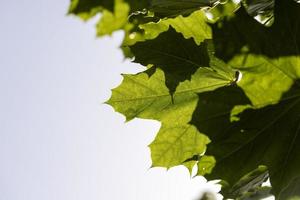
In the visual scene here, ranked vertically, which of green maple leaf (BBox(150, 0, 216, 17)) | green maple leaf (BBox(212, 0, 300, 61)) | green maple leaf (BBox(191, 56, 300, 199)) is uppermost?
green maple leaf (BBox(150, 0, 216, 17))

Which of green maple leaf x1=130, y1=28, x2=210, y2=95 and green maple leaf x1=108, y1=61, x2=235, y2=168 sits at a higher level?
green maple leaf x1=130, y1=28, x2=210, y2=95

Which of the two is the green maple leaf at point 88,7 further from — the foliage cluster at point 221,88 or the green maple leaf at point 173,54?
the green maple leaf at point 173,54

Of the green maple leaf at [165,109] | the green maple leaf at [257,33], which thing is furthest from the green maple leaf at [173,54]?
the green maple leaf at [257,33]

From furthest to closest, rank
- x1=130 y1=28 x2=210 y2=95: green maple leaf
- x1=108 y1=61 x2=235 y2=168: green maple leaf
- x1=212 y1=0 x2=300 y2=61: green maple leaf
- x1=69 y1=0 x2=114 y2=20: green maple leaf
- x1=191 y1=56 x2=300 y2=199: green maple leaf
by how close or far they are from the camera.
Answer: x1=108 y1=61 x2=235 y2=168: green maple leaf
x1=130 y1=28 x2=210 y2=95: green maple leaf
x1=191 y1=56 x2=300 y2=199: green maple leaf
x1=212 y1=0 x2=300 y2=61: green maple leaf
x1=69 y1=0 x2=114 y2=20: green maple leaf

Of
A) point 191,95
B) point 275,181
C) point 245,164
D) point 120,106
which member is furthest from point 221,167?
point 120,106

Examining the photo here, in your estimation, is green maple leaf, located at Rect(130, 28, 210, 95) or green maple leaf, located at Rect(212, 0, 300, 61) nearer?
green maple leaf, located at Rect(212, 0, 300, 61)

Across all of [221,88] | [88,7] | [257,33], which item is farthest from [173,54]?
[88,7]

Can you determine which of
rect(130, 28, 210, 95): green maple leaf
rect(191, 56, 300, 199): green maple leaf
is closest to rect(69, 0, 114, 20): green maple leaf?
rect(191, 56, 300, 199): green maple leaf

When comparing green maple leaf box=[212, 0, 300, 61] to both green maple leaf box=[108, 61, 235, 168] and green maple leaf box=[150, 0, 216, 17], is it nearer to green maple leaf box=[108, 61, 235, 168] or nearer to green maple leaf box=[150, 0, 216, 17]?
green maple leaf box=[108, 61, 235, 168]
